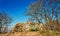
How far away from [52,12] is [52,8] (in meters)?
0.83

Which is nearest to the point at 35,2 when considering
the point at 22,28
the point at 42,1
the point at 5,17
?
the point at 42,1

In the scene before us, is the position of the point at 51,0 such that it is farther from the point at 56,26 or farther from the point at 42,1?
the point at 56,26

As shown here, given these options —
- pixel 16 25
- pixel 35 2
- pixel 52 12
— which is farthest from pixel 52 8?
pixel 16 25

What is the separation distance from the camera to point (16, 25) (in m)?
23.5

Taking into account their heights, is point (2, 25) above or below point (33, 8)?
below

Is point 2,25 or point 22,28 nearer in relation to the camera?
point 22,28

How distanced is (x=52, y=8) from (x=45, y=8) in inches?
54.1

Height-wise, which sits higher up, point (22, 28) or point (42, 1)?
point (42, 1)

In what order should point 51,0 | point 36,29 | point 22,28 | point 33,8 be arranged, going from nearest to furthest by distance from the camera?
point 36,29 < point 22,28 < point 51,0 < point 33,8

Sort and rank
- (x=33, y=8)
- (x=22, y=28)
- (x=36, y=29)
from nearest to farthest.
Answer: (x=36, y=29) < (x=22, y=28) < (x=33, y=8)

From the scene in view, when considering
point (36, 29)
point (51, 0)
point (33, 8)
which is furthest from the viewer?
point (33, 8)

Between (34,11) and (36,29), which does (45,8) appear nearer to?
(34,11)

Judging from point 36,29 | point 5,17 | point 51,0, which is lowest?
point 36,29

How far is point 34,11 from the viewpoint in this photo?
3058 centimetres
